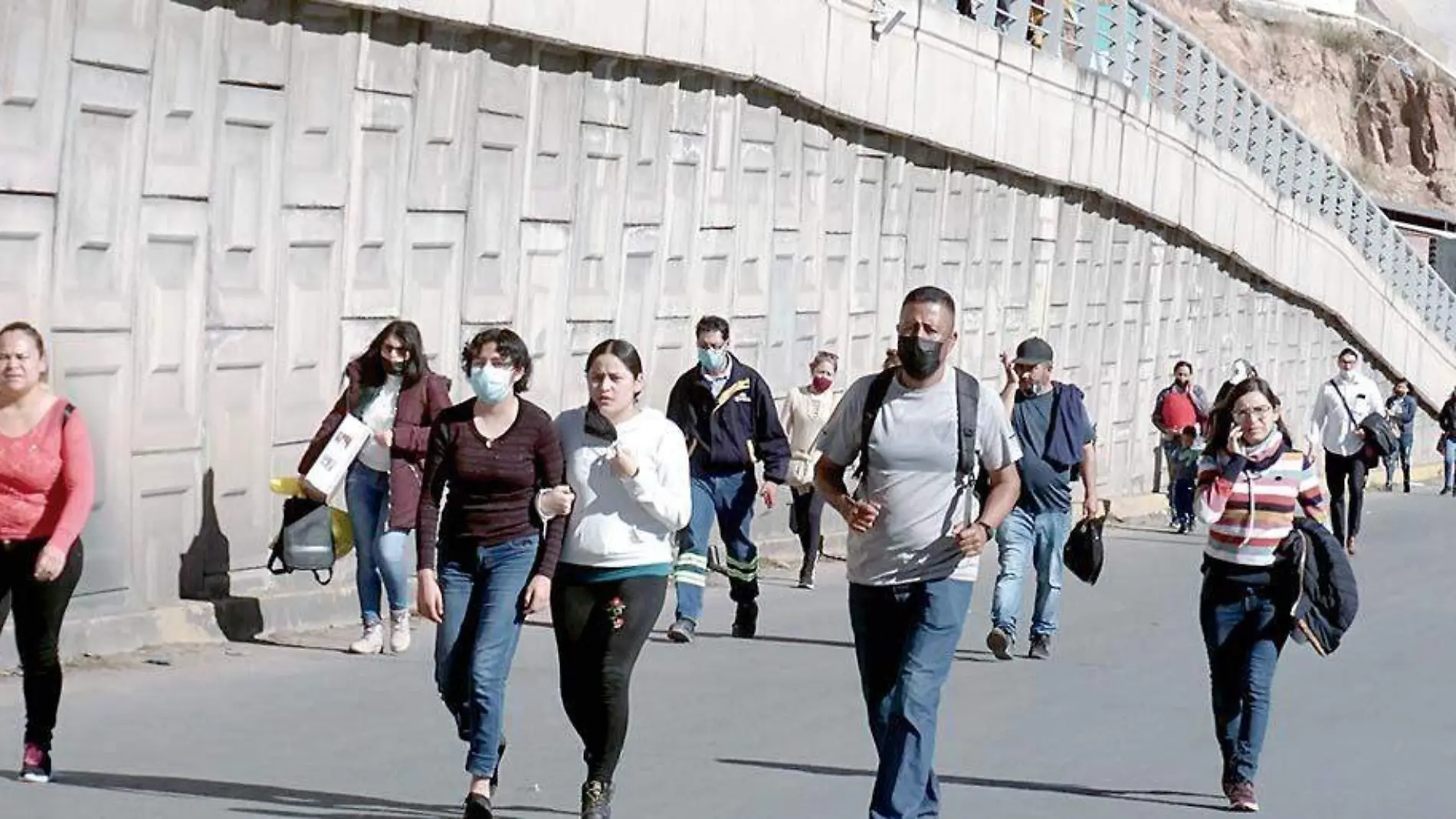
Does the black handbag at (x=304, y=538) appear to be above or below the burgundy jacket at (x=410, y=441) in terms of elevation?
below

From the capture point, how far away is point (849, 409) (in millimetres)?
9133

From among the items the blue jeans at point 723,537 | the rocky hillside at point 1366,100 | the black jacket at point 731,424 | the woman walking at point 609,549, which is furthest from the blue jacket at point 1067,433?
the rocky hillside at point 1366,100

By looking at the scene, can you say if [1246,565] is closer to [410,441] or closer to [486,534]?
[486,534]

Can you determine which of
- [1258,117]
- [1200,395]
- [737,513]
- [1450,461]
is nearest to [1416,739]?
[737,513]

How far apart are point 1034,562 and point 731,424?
176 centimetres

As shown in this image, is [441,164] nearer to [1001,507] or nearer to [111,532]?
[111,532]

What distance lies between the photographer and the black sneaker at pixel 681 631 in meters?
15.1

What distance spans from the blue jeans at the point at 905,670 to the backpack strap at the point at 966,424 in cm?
35

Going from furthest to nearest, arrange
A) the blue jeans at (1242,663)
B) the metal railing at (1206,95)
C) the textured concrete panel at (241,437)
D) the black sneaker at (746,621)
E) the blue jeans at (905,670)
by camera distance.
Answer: the metal railing at (1206,95), the black sneaker at (746,621), the textured concrete panel at (241,437), the blue jeans at (1242,663), the blue jeans at (905,670)

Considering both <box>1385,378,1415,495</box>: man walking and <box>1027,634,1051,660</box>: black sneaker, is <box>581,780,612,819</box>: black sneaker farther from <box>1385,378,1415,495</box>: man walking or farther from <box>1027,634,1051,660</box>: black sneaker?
<box>1385,378,1415,495</box>: man walking

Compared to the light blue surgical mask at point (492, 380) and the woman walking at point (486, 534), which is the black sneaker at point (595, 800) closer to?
the woman walking at point (486, 534)

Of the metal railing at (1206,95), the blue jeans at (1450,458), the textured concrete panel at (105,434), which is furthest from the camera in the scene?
the blue jeans at (1450,458)

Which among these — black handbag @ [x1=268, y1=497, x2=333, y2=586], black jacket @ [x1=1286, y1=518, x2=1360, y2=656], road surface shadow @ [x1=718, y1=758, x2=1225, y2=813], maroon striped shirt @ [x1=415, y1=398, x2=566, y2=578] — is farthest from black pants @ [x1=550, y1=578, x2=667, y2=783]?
black handbag @ [x1=268, y1=497, x2=333, y2=586]

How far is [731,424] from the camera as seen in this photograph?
15328mm
